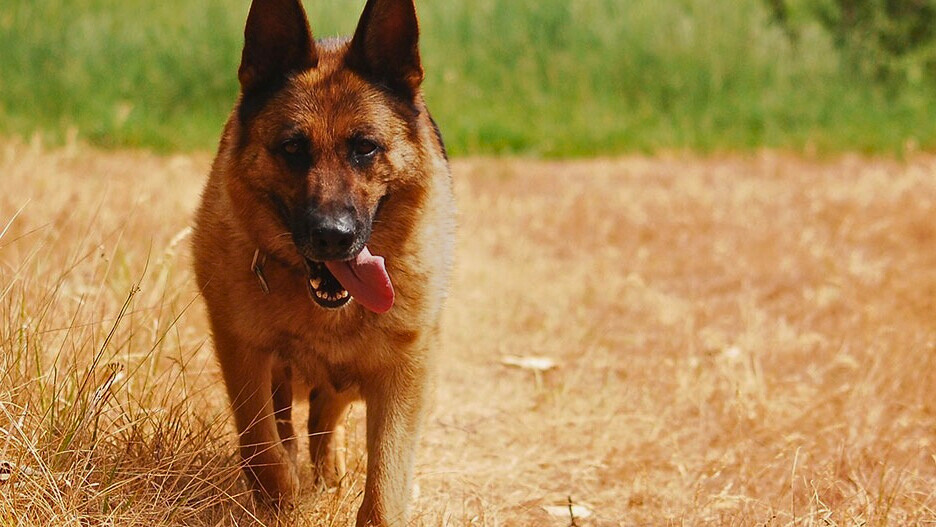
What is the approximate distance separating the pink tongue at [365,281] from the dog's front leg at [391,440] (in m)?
0.31

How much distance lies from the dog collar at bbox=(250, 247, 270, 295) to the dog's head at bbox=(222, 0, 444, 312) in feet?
0.12

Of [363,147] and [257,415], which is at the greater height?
[363,147]

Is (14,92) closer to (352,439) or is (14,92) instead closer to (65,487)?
(352,439)

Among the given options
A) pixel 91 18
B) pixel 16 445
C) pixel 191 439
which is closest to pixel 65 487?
pixel 16 445

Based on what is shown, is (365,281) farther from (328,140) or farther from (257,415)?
(257,415)

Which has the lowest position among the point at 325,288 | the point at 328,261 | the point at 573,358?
the point at 573,358

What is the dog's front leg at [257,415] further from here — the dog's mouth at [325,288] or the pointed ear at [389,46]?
the pointed ear at [389,46]

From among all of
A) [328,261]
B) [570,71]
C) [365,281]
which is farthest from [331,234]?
[570,71]

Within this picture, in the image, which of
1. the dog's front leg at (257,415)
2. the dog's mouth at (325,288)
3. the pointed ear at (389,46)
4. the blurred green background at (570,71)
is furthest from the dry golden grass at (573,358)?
the blurred green background at (570,71)

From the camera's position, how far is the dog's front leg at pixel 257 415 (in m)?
3.46

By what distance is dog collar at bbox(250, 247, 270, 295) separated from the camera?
Result: 11.1 feet

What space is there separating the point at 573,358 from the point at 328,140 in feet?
8.88

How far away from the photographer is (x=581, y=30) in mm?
13000

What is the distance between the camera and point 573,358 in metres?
5.68
